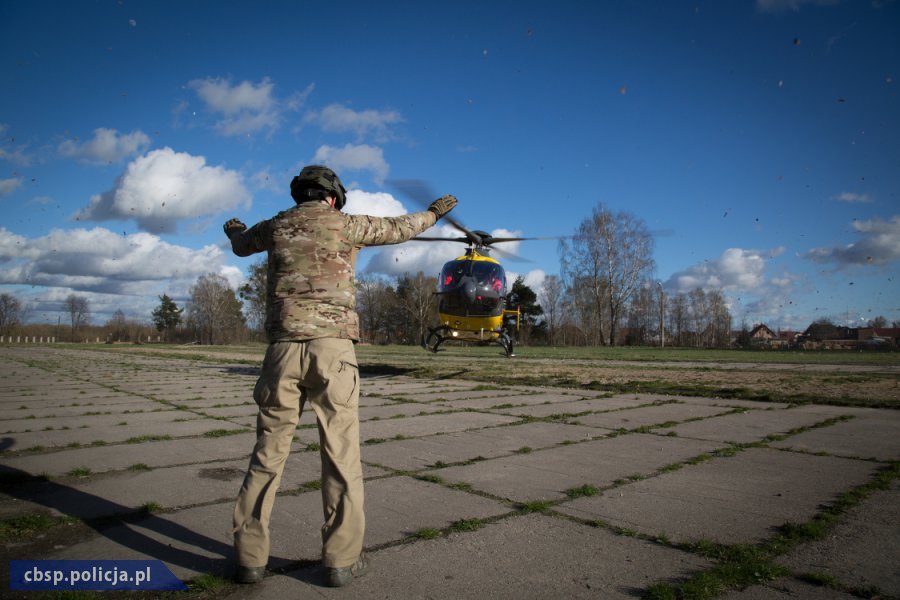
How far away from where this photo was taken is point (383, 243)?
10.4 ft

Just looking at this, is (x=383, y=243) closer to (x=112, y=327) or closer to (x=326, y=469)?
(x=326, y=469)

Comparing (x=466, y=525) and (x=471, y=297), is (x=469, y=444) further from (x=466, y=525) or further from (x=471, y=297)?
(x=471, y=297)

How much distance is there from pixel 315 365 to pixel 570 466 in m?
2.81

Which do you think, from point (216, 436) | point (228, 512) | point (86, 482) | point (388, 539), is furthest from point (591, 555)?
point (216, 436)

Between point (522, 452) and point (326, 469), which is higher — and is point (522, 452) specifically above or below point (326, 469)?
below

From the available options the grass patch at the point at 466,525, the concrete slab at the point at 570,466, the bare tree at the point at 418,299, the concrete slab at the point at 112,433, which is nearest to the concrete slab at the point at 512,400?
the concrete slab at the point at 570,466

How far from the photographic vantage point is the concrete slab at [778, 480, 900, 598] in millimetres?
2516

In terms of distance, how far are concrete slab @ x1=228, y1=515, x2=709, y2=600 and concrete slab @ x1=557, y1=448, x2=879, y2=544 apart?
372 mm

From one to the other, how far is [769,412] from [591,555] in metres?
6.34

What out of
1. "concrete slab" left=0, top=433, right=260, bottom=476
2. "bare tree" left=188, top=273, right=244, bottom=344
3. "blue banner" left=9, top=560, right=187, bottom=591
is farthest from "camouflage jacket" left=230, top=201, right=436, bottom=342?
"bare tree" left=188, top=273, right=244, bottom=344

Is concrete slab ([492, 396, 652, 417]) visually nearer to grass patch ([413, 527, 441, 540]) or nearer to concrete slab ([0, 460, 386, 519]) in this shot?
concrete slab ([0, 460, 386, 519])

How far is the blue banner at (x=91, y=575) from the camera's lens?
246 cm

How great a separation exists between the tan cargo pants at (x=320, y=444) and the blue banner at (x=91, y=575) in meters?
0.40

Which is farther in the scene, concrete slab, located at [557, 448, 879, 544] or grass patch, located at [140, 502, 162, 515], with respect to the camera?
grass patch, located at [140, 502, 162, 515]
